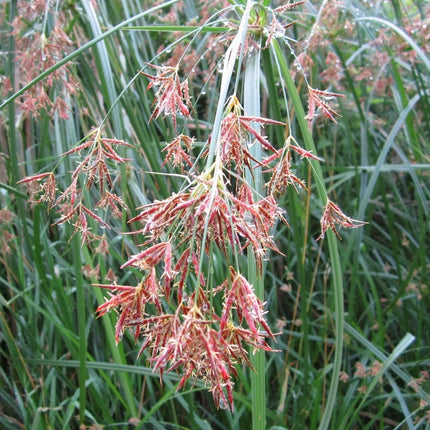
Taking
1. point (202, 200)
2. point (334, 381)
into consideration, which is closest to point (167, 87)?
point (202, 200)

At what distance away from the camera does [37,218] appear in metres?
1.34

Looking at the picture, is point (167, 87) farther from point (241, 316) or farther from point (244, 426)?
point (244, 426)

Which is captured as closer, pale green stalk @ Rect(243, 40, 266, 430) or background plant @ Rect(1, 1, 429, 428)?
pale green stalk @ Rect(243, 40, 266, 430)

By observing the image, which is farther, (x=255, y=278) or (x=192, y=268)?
(x=192, y=268)

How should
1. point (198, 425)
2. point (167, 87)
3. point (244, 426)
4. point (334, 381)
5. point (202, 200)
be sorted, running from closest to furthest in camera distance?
1. point (202, 200)
2. point (167, 87)
3. point (334, 381)
4. point (198, 425)
5. point (244, 426)

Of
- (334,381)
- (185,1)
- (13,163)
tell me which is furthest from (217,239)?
(185,1)

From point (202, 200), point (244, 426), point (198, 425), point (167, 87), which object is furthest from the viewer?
point (244, 426)

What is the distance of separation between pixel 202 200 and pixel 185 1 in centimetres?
167

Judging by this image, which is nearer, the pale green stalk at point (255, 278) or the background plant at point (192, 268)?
the pale green stalk at point (255, 278)

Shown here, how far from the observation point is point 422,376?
57.8 inches

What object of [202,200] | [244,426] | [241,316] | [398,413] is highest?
[202,200]

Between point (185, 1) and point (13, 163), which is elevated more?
point (185, 1)

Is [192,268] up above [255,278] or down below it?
below

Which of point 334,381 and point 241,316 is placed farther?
point 334,381
